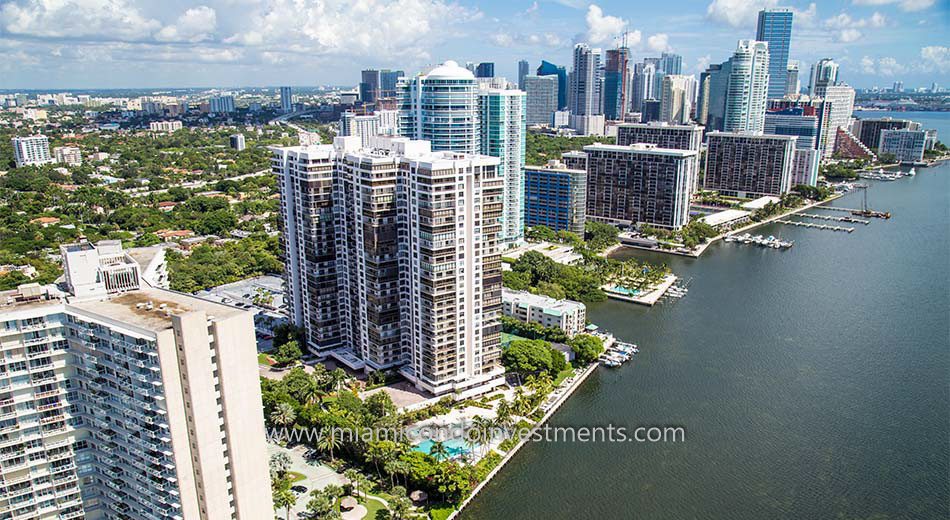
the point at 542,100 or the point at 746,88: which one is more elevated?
the point at 746,88

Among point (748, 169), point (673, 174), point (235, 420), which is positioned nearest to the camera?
point (235, 420)

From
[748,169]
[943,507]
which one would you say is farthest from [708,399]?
[748,169]

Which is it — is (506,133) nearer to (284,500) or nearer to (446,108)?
(446,108)

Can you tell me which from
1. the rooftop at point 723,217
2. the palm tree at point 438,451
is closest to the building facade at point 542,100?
the rooftop at point 723,217

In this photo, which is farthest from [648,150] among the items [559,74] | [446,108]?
[559,74]

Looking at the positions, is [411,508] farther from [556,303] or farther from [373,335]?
[556,303]

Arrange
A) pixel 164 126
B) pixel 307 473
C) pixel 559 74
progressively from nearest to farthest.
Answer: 1. pixel 307 473
2. pixel 164 126
3. pixel 559 74
